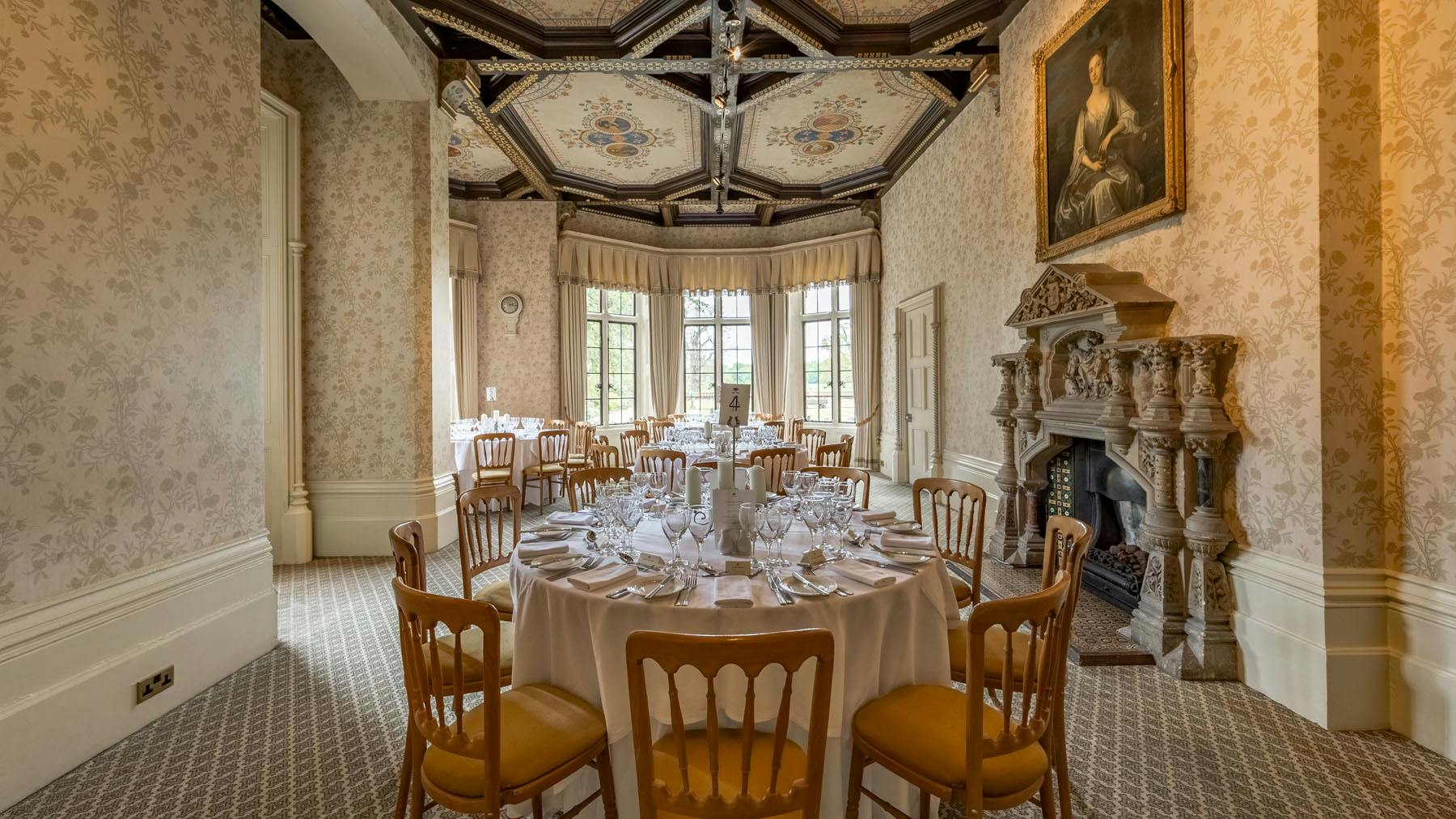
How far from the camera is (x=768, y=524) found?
6.53 ft

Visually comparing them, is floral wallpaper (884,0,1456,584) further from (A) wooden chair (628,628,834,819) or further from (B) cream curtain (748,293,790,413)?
(B) cream curtain (748,293,790,413)

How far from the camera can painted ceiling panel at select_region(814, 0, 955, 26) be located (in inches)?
178

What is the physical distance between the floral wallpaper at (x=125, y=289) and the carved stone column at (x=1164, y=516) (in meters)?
4.34

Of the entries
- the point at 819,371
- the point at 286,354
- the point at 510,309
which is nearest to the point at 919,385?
the point at 819,371

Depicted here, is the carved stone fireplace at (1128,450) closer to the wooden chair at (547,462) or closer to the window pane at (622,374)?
the wooden chair at (547,462)

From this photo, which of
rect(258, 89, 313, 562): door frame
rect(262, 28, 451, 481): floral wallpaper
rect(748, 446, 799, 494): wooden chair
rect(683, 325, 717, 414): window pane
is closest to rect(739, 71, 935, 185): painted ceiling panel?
rect(683, 325, 717, 414): window pane

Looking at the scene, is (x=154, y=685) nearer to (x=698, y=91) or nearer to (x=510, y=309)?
(x=698, y=91)

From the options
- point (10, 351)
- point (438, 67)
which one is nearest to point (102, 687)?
point (10, 351)

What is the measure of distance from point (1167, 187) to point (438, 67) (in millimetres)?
5083

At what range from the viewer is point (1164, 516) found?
2.90m

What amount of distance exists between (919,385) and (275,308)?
6134mm

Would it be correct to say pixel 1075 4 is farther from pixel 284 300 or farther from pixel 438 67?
pixel 284 300

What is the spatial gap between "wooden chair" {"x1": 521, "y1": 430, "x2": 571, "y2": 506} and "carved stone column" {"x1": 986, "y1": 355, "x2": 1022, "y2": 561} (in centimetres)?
404

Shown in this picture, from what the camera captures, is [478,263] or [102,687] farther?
[478,263]
